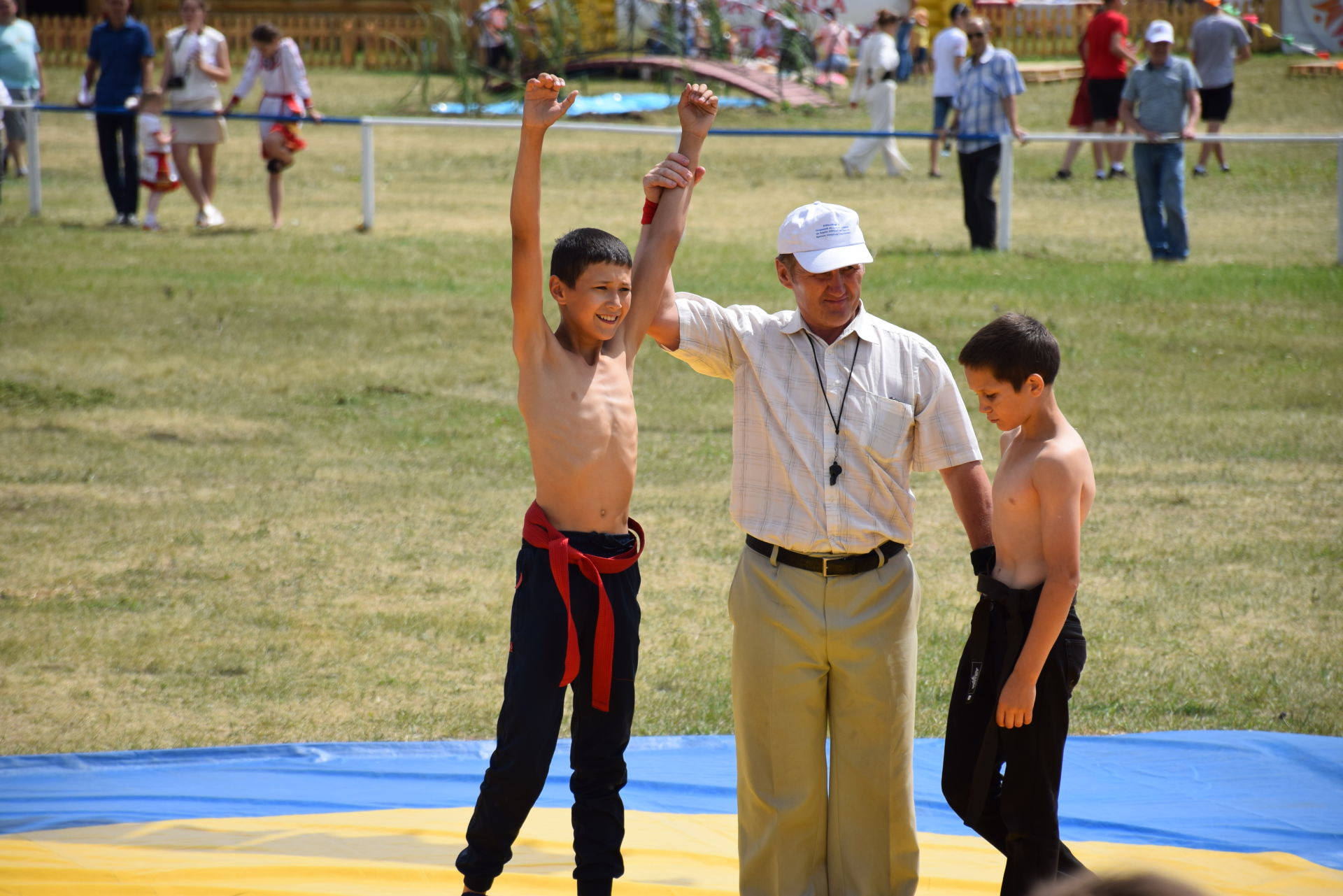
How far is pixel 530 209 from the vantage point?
321 cm

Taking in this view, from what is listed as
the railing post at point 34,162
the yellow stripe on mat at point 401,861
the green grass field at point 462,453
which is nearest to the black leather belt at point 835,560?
the yellow stripe on mat at point 401,861

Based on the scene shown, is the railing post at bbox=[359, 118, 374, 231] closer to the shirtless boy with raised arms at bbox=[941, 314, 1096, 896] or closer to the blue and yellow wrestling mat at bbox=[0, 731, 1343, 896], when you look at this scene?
the blue and yellow wrestling mat at bbox=[0, 731, 1343, 896]

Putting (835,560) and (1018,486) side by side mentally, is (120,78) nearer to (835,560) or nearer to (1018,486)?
(835,560)

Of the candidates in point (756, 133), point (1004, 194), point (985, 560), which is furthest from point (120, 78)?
point (985, 560)

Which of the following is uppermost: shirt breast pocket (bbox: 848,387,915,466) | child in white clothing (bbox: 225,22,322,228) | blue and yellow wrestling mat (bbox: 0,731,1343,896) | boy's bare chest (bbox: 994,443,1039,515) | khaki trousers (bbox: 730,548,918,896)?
child in white clothing (bbox: 225,22,322,228)

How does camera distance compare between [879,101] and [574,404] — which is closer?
[574,404]

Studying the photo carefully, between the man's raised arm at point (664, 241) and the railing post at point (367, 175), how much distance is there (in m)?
9.33

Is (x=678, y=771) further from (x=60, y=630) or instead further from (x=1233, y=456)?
(x=1233, y=456)

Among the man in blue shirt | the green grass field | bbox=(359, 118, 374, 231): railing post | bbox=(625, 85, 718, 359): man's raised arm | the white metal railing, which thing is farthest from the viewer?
the man in blue shirt

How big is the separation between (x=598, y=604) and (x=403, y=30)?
2522 cm

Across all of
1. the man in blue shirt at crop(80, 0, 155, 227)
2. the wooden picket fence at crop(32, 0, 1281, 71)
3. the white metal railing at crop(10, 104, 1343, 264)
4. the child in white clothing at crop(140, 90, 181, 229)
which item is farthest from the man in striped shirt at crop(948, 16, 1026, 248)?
the wooden picket fence at crop(32, 0, 1281, 71)

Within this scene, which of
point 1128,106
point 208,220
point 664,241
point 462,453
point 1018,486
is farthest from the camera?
point 208,220

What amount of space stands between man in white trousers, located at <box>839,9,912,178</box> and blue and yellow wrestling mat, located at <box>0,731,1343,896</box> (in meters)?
12.6

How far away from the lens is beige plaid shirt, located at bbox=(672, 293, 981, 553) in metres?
3.21
